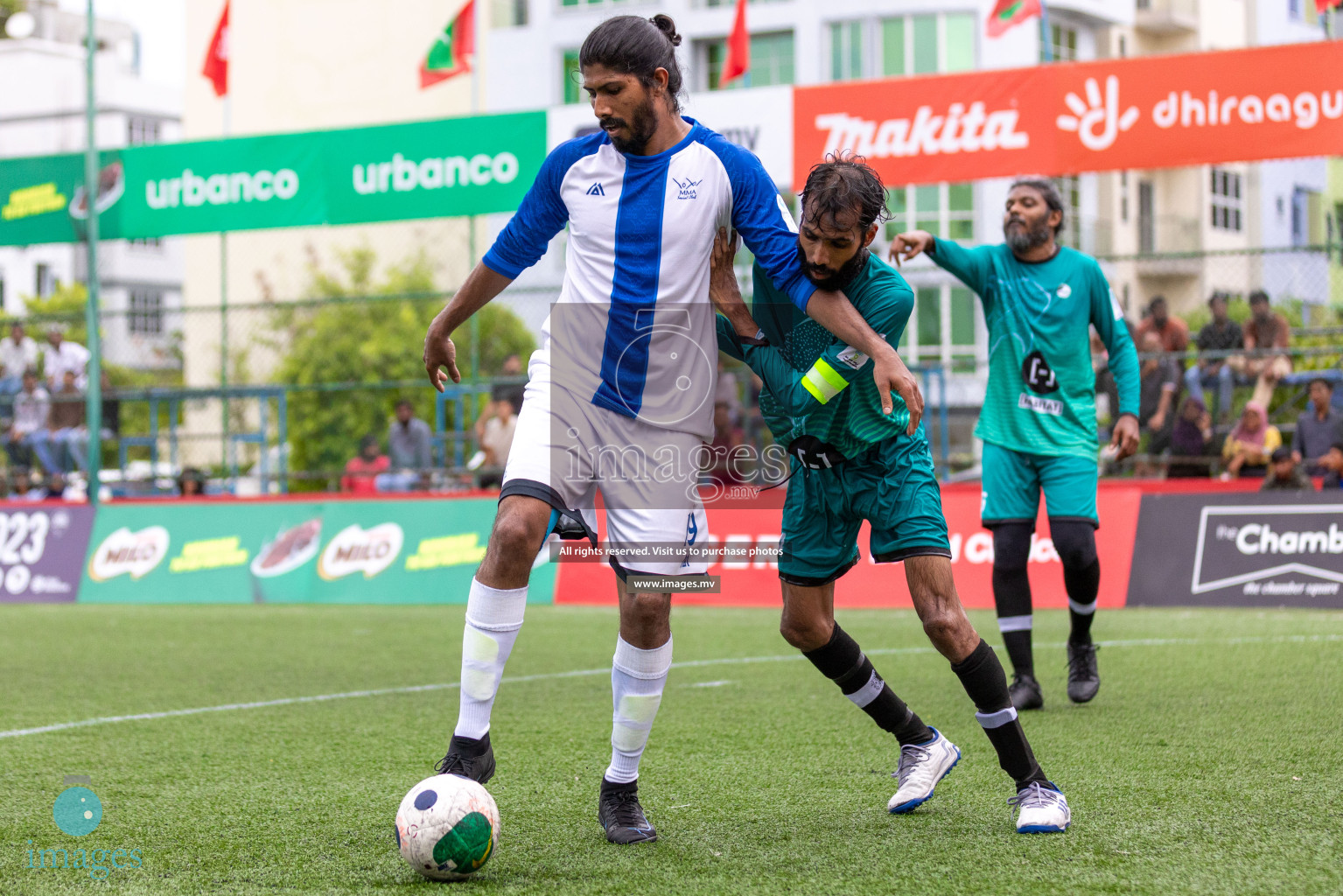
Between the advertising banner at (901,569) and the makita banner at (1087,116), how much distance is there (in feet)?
9.36

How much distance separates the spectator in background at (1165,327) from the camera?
42.3 feet

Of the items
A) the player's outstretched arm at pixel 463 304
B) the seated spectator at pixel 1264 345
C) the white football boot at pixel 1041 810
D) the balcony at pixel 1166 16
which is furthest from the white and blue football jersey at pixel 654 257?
the balcony at pixel 1166 16

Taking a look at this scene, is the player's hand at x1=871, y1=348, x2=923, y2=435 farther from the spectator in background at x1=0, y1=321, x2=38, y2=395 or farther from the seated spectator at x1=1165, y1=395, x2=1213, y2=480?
the spectator in background at x1=0, y1=321, x2=38, y2=395

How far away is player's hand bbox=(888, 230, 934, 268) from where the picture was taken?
16.6 ft

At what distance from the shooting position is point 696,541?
13.1 feet

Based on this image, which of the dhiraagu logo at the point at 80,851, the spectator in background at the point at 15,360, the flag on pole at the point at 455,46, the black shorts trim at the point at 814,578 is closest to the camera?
the dhiraagu logo at the point at 80,851

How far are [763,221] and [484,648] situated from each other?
1395 mm

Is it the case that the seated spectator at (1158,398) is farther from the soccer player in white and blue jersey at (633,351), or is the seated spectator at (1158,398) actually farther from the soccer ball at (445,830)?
the soccer ball at (445,830)

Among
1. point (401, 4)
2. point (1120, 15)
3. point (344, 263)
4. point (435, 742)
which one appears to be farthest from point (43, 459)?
point (1120, 15)

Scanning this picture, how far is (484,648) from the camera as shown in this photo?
12.5 ft

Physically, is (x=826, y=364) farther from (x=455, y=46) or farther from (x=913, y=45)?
(x=913, y=45)

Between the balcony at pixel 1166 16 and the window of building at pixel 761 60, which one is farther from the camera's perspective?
the balcony at pixel 1166 16

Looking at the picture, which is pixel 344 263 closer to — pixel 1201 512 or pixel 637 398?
pixel 1201 512

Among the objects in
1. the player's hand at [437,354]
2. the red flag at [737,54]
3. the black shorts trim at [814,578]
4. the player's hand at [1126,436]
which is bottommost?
the black shorts trim at [814,578]
